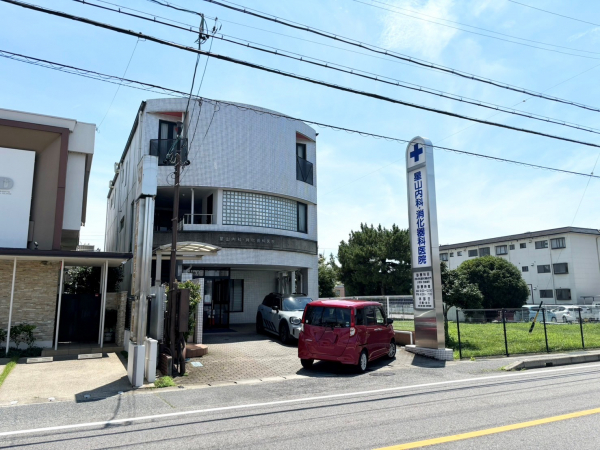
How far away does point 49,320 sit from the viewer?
14.4m

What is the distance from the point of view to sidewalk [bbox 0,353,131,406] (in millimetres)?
8484

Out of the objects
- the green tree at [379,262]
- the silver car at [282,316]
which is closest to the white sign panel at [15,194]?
the silver car at [282,316]

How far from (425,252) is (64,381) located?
10373 mm

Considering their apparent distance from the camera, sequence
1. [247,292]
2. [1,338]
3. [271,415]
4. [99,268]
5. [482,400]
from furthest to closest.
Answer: [247,292] < [99,268] < [1,338] < [482,400] < [271,415]

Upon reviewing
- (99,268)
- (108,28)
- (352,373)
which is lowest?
(352,373)

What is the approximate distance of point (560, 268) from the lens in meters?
41.0

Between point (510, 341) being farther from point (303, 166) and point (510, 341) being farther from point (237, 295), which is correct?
point (237, 295)

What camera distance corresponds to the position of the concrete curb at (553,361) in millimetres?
11875

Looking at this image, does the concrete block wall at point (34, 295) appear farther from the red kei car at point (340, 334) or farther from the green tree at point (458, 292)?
the green tree at point (458, 292)

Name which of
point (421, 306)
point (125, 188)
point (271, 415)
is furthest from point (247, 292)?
A: point (271, 415)

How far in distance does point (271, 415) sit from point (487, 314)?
10156mm

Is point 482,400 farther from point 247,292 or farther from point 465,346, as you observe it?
point 247,292

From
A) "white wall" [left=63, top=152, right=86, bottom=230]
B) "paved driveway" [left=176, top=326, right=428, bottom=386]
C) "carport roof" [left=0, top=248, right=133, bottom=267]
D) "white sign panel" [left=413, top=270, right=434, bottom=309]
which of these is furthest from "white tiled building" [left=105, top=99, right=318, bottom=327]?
"white sign panel" [left=413, top=270, right=434, bottom=309]

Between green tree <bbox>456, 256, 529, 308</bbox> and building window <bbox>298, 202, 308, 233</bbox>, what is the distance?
1744cm
